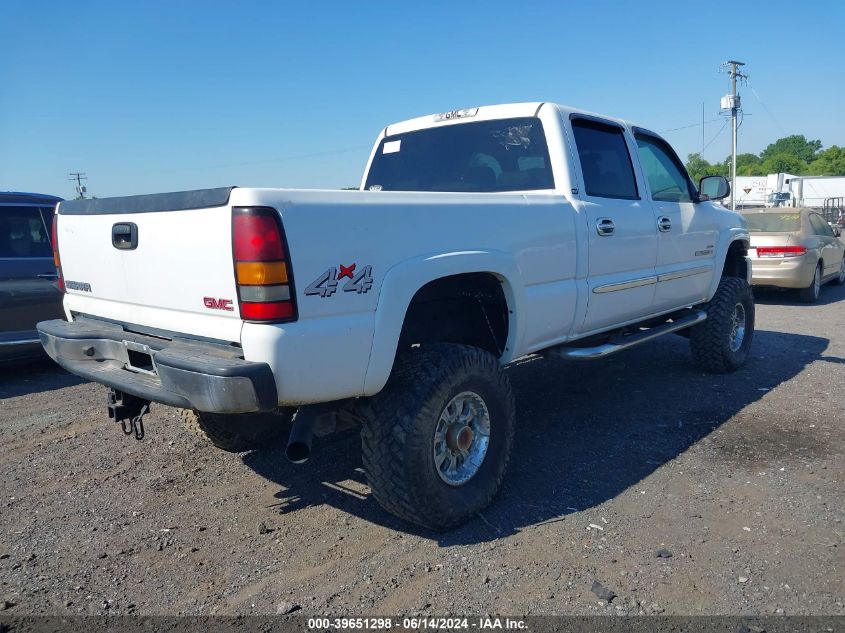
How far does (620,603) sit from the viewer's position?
8.83ft

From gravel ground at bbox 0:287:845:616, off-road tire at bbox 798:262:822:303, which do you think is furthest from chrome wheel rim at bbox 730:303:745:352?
off-road tire at bbox 798:262:822:303

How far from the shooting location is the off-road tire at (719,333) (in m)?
5.95

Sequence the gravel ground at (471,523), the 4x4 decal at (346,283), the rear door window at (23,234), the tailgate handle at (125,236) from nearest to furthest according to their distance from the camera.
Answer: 1. the 4x4 decal at (346,283)
2. the gravel ground at (471,523)
3. the tailgate handle at (125,236)
4. the rear door window at (23,234)

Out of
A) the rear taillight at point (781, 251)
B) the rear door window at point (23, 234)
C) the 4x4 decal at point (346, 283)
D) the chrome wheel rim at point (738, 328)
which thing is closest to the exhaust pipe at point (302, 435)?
the 4x4 decal at point (346, 283)

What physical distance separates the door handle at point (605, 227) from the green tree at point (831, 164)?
90687mm

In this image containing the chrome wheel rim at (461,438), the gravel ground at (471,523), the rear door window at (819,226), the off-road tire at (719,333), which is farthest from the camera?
the rear door window at (819,226)

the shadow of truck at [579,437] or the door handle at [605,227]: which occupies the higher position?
the door handle at [605,227]

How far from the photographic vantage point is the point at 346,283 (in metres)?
2.74

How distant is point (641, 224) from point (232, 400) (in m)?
3.29

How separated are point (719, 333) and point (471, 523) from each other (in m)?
3.63

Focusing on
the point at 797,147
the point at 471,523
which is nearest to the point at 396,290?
the point at 471,523

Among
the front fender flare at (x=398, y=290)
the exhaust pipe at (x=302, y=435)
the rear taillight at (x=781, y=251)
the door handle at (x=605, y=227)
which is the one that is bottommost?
the rear taillight at (x=781, y=251)

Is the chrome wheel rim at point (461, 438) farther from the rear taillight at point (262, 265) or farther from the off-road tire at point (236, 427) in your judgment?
the off-road tire at point (236, 427)

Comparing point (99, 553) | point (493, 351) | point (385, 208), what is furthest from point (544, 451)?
point (99, 553)
